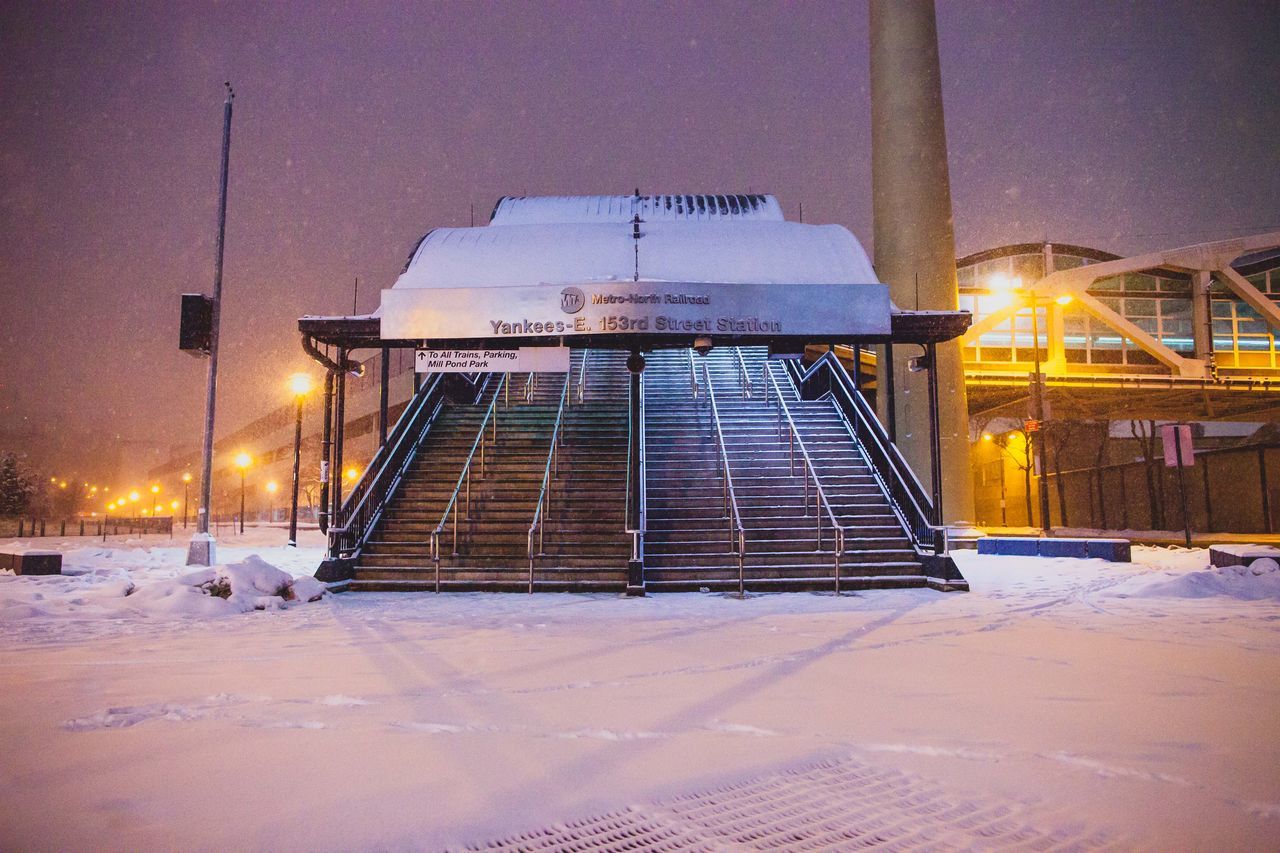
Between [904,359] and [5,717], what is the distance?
881 inches

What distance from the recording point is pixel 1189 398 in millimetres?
40562

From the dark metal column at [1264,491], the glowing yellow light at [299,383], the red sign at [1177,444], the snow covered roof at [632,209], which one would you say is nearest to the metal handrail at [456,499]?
the snow covered roof at [632,209]

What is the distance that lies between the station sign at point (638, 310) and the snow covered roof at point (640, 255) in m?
0.76

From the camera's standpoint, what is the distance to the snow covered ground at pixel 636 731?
115 inches

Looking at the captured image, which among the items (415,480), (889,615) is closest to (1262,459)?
(889,615)

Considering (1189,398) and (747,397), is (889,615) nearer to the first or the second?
(747,397)

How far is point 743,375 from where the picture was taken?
17.8 meters

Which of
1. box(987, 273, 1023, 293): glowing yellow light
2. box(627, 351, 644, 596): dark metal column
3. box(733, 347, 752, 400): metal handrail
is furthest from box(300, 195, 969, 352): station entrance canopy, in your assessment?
box(987, 273, 1023, 293): glowing yellow light

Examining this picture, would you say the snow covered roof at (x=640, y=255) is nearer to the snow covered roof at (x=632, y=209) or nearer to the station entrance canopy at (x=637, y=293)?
the station entrance canopy at (x=637, y=293)

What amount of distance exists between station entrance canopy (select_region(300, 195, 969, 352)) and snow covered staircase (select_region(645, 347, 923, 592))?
2421 millimetres

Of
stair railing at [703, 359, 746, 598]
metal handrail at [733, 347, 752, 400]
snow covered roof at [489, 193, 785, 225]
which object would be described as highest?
snow covered roof at [489, 193, 785, 225]

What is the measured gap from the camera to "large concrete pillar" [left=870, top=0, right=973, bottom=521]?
898 inches

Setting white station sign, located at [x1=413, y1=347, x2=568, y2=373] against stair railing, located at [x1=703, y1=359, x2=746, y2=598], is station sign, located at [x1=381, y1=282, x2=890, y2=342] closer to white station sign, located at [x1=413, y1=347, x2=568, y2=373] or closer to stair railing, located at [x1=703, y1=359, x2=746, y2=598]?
white station sign, located at [x1=413, y1=347, x2=568, y2=373]

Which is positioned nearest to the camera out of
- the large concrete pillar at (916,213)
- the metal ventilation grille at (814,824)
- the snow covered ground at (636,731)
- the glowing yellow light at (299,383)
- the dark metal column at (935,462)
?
the metal ventilation grille at (814,824)
